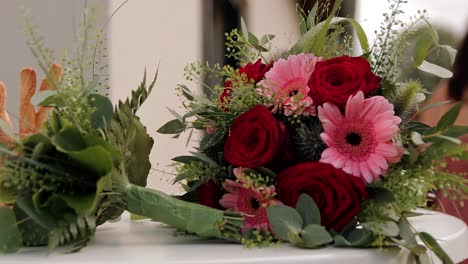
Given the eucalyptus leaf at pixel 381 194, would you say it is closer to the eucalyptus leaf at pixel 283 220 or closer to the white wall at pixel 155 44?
the eucalyptus leaf at pixel 283 220

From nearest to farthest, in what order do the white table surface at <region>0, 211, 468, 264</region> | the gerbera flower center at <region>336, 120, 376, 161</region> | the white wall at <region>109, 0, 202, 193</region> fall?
1. the white table surface at <region>0, 211, 468, 264</region>
2. the gerbera flower center at <region>336, 120, 376, 161</region>
3. the white wall at <region>109, 0, 202, 193</region>

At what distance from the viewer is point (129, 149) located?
67cm

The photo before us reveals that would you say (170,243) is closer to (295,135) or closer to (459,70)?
(295,135)

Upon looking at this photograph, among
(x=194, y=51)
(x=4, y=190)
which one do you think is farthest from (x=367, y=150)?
(x=194, y=51)

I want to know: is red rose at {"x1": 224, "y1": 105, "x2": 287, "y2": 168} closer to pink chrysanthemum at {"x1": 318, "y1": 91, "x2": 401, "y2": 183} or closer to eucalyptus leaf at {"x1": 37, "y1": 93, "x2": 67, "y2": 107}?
pink chrysanthemum at {"x1": 318, "y1": 91, "x2": 401, "y2": 183}

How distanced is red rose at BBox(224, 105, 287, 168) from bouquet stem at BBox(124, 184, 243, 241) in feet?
0.20

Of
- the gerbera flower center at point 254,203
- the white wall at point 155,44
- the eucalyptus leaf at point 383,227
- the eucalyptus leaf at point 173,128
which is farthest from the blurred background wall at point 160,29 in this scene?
the eucalyptus leaf at point 383,227

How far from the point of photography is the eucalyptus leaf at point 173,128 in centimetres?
74

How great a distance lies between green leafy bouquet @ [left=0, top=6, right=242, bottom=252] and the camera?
1.76 feet

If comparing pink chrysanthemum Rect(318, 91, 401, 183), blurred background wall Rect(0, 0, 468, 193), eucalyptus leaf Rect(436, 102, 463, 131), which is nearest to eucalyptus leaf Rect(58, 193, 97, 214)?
pink chrysanthemum Rect(318, 91, 401, 183)

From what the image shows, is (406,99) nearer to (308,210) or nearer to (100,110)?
(308,210)

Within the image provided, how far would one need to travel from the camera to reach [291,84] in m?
0.68

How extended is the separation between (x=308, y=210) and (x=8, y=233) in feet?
0.84

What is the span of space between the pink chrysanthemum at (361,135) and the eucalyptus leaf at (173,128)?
18cm
